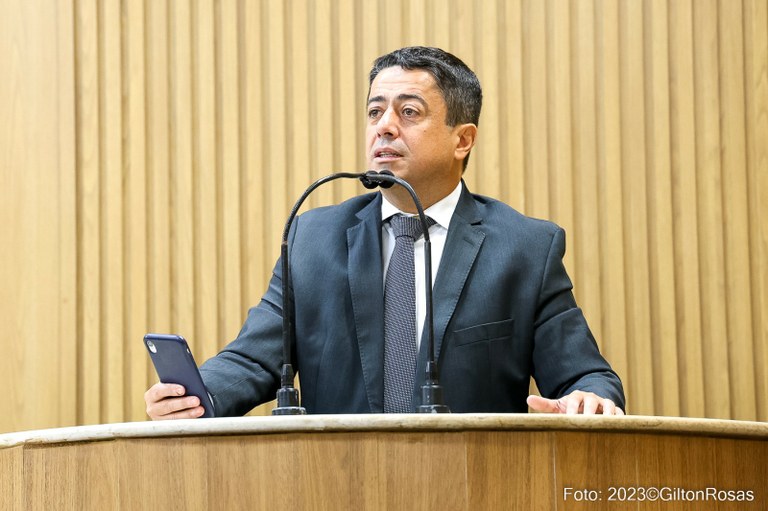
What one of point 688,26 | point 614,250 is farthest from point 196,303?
point 688,26

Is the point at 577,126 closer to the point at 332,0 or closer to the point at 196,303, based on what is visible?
the point at 332,0

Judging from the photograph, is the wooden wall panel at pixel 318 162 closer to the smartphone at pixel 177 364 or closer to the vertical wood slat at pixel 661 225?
the vertical wood slat at pixel 661 225

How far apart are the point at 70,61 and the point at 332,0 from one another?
85 centimetres

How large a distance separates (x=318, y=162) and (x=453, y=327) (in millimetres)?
1021

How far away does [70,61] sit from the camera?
3.45 meters

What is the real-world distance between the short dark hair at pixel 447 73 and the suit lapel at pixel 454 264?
25 cm

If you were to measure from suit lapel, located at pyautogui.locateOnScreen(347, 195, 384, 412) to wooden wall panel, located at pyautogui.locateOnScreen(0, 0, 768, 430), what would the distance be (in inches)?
27.3

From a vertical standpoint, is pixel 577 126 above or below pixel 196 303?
above

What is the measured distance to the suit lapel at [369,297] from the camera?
8.84 feet

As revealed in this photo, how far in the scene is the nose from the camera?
2.87 meters

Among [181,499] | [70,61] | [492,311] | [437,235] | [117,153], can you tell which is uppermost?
[70,61]

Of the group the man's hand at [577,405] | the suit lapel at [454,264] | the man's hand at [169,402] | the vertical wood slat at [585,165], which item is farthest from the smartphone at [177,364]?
the vertical wood slat at [585,165]

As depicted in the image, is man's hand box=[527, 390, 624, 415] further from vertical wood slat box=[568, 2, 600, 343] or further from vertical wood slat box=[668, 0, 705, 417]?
vertical wood slat box=[668, 0, 705, 417]

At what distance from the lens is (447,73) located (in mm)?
2980
